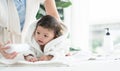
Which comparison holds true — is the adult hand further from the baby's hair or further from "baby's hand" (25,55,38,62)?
the baby's hair

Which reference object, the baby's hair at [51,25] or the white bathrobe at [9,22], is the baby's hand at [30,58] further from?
→ the white bathrobe at [9,22]

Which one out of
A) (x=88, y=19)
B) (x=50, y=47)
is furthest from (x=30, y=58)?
(x=88, y=19)

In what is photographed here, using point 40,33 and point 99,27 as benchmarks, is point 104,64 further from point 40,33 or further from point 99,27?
point 99,27

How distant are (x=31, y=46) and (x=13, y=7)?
0.96ft

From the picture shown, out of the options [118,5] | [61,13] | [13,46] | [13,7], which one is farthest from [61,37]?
[118,5]

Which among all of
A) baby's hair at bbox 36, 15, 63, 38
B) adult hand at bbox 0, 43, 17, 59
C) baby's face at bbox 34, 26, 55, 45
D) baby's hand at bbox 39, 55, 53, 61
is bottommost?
baby's hand at bbox 39, 55, 53, 61

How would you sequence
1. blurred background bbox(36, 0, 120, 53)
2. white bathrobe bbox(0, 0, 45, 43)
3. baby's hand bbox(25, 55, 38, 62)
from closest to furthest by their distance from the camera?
baby's hand bbox(25, 55, 38, 62)
white bathrobe bbox(0, 0, 45, 43)
blurred background bbox(36, 0, 120, 53)

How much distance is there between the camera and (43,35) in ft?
3.57

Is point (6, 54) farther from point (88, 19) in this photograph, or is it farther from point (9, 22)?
point (88, 19)

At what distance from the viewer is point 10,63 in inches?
38.3

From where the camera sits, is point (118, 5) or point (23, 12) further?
point (118, 5)

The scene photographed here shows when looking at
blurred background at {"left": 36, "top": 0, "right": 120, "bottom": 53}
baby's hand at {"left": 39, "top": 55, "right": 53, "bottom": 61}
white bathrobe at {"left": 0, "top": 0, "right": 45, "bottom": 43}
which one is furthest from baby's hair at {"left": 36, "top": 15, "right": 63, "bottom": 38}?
blurred background at {"left": 36, "top": 0, "right": 120, "bottom": 53}

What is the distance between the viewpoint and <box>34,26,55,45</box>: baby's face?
108cm

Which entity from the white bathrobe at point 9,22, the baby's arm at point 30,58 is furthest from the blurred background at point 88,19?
the baby's arm at point 30,58
